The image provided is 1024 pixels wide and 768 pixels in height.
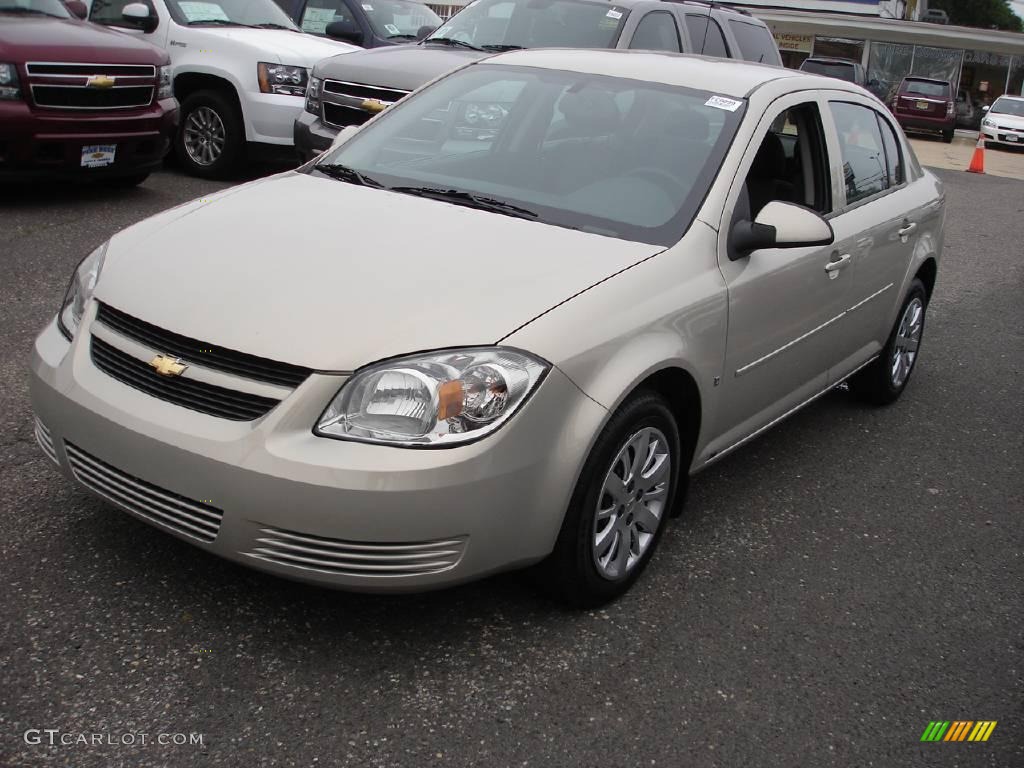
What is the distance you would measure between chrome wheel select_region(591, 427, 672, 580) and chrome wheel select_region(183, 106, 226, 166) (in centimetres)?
748

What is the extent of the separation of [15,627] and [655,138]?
263cm

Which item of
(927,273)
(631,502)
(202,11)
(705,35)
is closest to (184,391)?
(631,502)

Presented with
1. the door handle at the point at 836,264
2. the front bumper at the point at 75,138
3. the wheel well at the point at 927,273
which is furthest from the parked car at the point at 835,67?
the door handle at the point at 836,264

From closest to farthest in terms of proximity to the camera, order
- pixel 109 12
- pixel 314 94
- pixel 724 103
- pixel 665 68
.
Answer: pixel 724 103, pixel 665 68, pixel 314 94, pixel 109 12

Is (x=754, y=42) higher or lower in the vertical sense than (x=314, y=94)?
higher

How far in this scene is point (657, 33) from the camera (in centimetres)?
947

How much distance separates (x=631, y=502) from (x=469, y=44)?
6.64 m

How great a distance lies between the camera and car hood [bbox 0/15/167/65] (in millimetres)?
7719

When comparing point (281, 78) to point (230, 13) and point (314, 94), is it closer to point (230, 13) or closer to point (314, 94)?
point (314, 94)

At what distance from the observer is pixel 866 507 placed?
459cm

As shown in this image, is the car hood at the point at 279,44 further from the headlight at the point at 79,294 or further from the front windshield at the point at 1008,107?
the front windshield at the point at 1008,107

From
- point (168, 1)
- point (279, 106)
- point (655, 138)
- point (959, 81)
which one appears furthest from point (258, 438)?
point (959, 81)

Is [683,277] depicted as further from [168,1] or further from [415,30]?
[415,30]

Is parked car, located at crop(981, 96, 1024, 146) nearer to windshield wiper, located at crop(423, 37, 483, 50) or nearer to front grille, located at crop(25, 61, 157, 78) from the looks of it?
windshield wiper, located at crop(423, 37, 483, 50)
